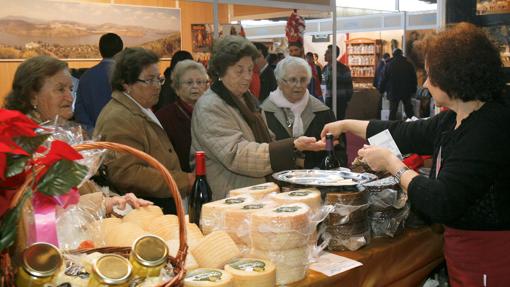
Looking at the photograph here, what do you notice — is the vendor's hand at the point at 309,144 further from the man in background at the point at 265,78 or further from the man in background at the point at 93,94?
the man in background at the point at 265,78

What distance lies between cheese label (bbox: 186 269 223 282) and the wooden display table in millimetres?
298

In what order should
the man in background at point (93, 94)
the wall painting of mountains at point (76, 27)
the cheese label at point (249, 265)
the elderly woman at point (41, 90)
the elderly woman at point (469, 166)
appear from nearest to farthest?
the cheese label at point (249, 265) < the elderly woman at point (469, 166) < the elderly woman at point (41, 90) < the man in background at point (93, 94) < the wall painting of mountains at point (76, 27)

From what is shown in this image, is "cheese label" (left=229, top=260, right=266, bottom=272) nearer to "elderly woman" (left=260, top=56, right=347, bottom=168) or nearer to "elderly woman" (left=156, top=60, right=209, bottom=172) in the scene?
"elderly woman" (left=156, top=60, right=209, bottom=172)

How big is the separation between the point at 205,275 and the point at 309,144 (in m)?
1.11

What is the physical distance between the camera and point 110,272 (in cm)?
102

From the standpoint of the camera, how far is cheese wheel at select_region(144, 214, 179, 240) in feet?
5.40

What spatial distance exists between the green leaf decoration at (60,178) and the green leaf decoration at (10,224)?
52 mm

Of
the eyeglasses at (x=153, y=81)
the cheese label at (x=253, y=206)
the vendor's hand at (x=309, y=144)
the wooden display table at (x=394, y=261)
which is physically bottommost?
the wooden display table at (x=394, y=261)

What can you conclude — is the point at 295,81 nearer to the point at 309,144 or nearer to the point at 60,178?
the point at 309,144

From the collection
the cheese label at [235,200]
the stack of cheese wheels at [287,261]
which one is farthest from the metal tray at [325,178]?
the stack of cheese wheels at [287,261]

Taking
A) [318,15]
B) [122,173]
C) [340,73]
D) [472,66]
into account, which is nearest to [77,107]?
[122,173]

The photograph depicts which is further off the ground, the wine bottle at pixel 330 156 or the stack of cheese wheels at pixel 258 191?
the wine bottle at pixel 330 156

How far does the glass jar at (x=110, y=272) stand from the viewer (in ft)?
3.28

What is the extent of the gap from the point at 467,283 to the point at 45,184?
147 centimetres
